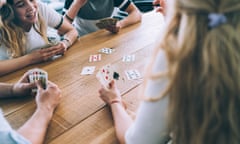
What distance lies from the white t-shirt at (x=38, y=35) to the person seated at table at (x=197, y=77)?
1356 mm

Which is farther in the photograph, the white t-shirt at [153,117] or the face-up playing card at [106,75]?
the face-up playing card at [106,75]

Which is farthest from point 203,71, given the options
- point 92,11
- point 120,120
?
point 92,11

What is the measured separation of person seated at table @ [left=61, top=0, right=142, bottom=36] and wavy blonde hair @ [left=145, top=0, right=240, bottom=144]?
1.73 m

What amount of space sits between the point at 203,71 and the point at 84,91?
34.5 inches

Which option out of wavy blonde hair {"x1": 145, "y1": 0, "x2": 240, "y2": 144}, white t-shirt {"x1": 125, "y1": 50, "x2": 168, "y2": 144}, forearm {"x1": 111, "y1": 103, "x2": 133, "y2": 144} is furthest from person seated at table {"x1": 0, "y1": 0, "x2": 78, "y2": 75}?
wavy blonde hair {"x1": 145, "y1": 0, "x2": 240, "y2": 144}

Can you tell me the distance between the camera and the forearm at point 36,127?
1076mm

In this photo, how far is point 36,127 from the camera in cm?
113

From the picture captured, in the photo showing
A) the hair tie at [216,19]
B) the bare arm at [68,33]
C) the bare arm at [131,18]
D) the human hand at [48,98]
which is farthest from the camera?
the bare arm at [131,18]

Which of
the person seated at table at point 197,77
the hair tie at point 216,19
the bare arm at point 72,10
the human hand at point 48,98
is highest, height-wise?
the hair tie at point 216,19

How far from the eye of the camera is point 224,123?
0.70m

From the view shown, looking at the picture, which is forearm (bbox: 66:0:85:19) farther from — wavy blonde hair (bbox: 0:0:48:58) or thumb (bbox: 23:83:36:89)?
thumb (bbox: 23:83:36:89)

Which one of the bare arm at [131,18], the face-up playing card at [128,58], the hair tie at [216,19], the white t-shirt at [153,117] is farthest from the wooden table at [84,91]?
the hair tie at [216,19]

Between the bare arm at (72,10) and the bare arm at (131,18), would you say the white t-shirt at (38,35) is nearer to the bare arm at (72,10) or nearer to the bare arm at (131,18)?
the bare arm at (72,10)

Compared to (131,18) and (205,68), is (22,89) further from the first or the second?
(131,18)
